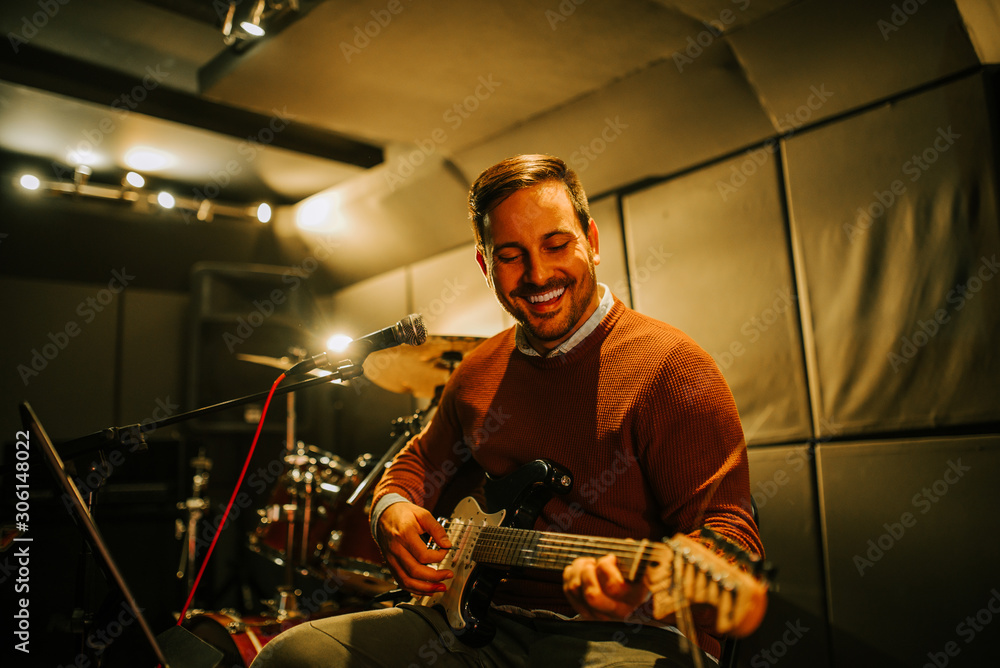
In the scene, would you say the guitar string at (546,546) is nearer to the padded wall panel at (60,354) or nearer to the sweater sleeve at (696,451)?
the sweater sleeve at (696,451)

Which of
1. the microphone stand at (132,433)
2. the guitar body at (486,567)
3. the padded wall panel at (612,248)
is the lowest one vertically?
the guitar body at (486,567)

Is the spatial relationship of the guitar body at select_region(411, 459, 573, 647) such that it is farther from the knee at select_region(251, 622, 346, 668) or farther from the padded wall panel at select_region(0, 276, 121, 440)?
the padded wall panel at select_region(0, 276, 121, 440)

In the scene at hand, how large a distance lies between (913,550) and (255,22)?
11.1 ft

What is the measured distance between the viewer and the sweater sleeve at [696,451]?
59.3 inches

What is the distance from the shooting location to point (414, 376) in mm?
3174

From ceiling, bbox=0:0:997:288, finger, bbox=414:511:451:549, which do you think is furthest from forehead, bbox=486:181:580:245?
ceiling, bbox=0:0:997:288

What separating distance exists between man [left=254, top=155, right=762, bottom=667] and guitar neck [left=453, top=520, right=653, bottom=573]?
0.11 ft

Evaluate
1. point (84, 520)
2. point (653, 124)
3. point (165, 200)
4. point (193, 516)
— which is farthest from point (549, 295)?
point (165, 200)

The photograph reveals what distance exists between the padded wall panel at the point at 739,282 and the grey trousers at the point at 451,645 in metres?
1.73

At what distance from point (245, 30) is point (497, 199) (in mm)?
1833

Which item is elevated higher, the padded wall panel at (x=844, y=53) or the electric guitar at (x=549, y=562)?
the padded wall panel at (x=844, y=53)

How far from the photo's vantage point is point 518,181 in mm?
1943

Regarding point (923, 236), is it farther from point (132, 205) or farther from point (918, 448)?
point (132, 205)

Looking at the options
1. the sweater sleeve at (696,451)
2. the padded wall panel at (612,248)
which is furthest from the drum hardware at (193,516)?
the sweater sleeve at (696,451)
